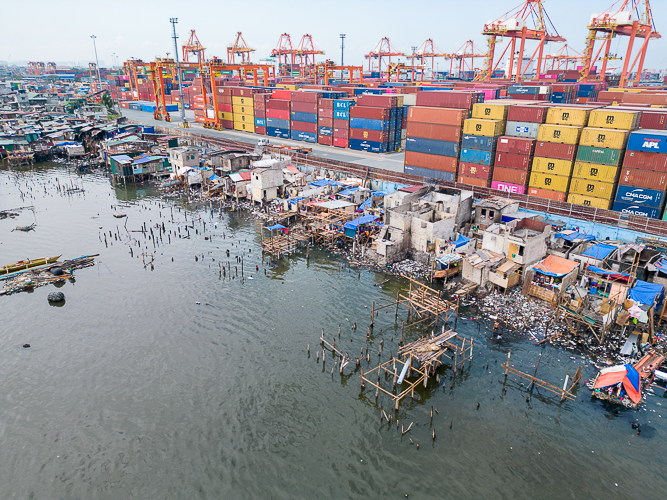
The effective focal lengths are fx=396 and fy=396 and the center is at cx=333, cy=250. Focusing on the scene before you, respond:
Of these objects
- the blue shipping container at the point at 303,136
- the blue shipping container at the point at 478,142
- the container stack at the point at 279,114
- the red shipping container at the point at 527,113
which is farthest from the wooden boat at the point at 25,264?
the container stack at the point at 279,114

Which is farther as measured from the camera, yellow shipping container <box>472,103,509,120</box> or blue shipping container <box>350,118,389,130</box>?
blue shipping container <box>350,118,389,130</box>

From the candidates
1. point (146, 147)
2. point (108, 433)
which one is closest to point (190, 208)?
point (146, 147)

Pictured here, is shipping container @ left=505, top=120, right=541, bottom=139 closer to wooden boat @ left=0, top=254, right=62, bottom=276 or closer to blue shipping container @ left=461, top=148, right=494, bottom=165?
blue shipping container @ left=461, top=148, right=494, bottom=165

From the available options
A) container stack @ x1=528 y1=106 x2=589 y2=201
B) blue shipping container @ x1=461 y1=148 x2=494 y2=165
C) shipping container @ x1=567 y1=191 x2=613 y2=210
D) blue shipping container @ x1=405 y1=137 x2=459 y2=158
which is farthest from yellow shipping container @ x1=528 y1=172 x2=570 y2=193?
blue shipping container @ x1=405 y1=137 x2=459 y2=158

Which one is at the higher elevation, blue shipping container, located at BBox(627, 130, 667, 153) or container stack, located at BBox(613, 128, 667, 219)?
blue shipping container, located at BBox(627, 130, 667, 153)

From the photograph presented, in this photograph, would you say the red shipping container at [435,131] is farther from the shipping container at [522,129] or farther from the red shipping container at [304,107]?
the red shipping container at [304,107]

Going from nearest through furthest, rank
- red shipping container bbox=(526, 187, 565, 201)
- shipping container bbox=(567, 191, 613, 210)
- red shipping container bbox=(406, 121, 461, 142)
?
shipping container bbox=(567, 191, 613, 210), red shipping container bbox=(526, 187, 565, 201), red shipping container bbox=(406, 121, 461, 142)

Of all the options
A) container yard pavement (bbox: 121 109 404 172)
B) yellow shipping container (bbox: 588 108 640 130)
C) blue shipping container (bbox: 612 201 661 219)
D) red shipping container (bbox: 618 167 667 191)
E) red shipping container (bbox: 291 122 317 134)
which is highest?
yellow shipping container (bbox: 588 108 640 130)

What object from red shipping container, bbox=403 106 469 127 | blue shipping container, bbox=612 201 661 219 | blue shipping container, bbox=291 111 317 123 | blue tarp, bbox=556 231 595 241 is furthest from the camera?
blue shipping container, bbox=291 111 317 123
